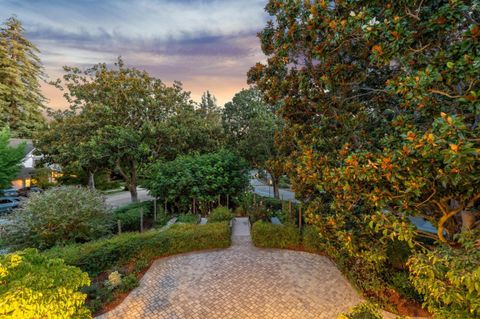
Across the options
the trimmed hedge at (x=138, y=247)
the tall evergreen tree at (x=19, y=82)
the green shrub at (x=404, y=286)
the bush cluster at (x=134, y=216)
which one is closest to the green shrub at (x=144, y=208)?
the bush cluster at (x=134, y=216)

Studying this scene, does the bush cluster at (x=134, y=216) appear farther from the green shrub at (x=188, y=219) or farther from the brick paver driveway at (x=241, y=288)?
the brick paver driveway at (x=241, y=288)

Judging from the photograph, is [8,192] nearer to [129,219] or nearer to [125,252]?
[129,219]

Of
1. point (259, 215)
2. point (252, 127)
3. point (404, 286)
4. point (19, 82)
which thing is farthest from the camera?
point (19, 82)

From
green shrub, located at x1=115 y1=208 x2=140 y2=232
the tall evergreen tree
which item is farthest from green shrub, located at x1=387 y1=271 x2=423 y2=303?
the tall evergreen tree

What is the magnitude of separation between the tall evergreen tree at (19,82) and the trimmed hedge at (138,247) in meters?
34.9

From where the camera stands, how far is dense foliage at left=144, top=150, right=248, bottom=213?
1436 centimetres

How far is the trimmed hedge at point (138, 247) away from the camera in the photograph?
792 centimetres

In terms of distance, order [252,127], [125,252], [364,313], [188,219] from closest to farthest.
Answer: [364,313]
[125,252]
[188,219]
[252,127]

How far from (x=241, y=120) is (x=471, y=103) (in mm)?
17616

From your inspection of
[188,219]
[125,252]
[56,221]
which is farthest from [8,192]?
[125,252]

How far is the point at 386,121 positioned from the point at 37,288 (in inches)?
328

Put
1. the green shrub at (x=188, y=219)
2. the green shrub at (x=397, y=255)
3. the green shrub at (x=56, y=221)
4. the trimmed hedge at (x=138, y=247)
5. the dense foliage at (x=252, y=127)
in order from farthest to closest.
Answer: the dense foliage at (x=252, y=127) → the green shrub at (x=188, y=219) → the green shrub at (x=56, y=221) → the trimmed hedge at (x=138, y=247) → the green shrub at (x=397, y=255)

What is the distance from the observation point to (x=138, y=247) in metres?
8.93

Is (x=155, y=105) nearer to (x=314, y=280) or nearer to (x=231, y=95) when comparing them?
(x=231, y=95)
